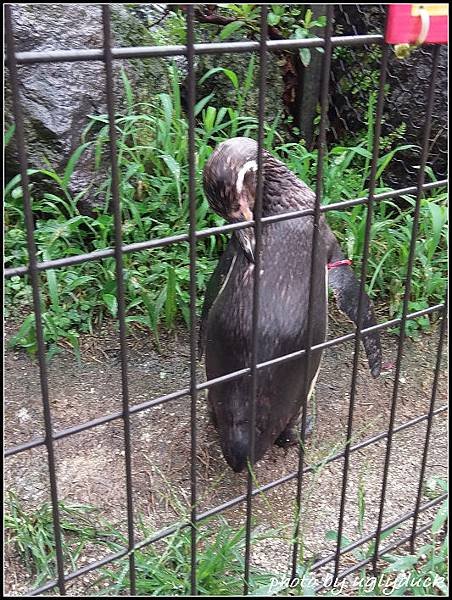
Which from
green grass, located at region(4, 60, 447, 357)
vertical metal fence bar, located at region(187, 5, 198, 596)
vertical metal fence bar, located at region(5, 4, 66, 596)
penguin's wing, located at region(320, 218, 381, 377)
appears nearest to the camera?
vertical metal fence bar, located at region(5, 4, 66, 596)

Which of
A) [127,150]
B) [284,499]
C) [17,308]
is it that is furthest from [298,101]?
[284,499]

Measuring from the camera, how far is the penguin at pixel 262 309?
1.92 m

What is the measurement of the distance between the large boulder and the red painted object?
77.9 inches

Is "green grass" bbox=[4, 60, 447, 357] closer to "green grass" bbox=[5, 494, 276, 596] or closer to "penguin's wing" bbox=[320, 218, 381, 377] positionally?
"penguin's wing" bbox=[320, 218, 381, 377]

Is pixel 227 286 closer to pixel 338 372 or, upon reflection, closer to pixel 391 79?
pixel 338 372

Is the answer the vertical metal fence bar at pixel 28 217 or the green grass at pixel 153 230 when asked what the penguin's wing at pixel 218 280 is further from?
the vertical metal fence bar at pixel 28 217

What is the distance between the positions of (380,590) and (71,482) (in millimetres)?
878

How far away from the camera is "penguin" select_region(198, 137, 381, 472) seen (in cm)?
192

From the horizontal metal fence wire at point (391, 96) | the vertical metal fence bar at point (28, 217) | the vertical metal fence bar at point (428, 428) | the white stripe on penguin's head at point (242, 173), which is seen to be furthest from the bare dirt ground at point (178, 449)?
the horizontal metal fence wire at point (391, 96)

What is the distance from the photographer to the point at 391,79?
357 cm

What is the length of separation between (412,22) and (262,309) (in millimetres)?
896

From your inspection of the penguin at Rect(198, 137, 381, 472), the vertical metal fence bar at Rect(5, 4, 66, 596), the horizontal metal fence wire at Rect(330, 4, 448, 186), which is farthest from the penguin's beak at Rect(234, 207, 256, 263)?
the horizontal metal fence wire at Rect(330, 4, 448, 186)

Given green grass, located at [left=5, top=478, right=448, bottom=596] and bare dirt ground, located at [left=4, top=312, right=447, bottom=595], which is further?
bare dirt ground, located at [left=4, top=312, right=447, bottom=595]

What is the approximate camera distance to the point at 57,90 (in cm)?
312
